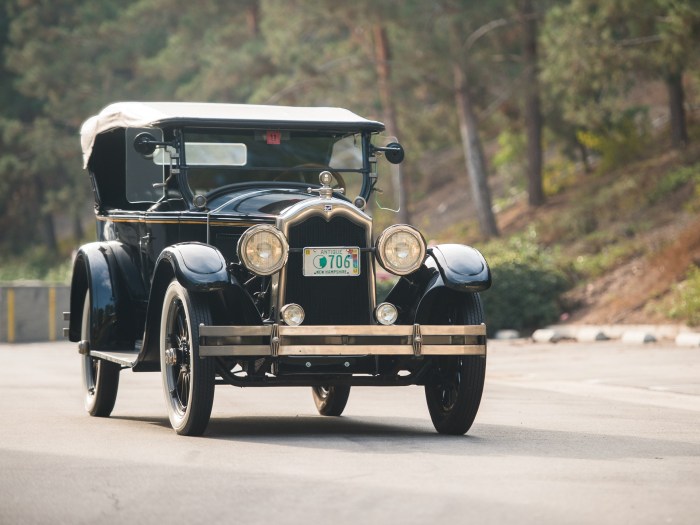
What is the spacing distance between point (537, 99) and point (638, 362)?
68.5ft

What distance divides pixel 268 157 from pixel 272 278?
2001mm

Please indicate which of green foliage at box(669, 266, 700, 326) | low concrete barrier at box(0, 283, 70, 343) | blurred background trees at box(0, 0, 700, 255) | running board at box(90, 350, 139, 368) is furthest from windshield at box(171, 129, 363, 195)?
low concrete barrier at box(0, 283, 70, 343)

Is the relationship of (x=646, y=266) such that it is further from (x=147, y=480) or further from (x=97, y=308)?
(x=147, y=480)

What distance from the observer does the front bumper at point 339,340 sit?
9.73m

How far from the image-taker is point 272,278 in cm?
1030

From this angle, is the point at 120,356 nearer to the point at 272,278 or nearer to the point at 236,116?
the point at 272,278

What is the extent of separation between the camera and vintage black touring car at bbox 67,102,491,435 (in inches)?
393

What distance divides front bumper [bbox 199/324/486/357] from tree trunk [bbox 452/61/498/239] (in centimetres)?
2861

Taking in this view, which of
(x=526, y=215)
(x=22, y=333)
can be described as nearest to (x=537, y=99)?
(x=526, y=215)

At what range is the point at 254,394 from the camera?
15125 millimetres

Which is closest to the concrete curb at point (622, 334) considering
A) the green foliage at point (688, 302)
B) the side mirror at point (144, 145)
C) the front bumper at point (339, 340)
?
the green foliage at point (688, 302)

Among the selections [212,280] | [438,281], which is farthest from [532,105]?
[212,280]

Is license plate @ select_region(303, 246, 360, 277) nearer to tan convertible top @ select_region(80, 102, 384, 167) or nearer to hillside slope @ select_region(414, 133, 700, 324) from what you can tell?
tan convertible top @ select_region(80, 102, 384, 167)

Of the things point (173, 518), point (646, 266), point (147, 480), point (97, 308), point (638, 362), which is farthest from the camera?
point (646, 266)
